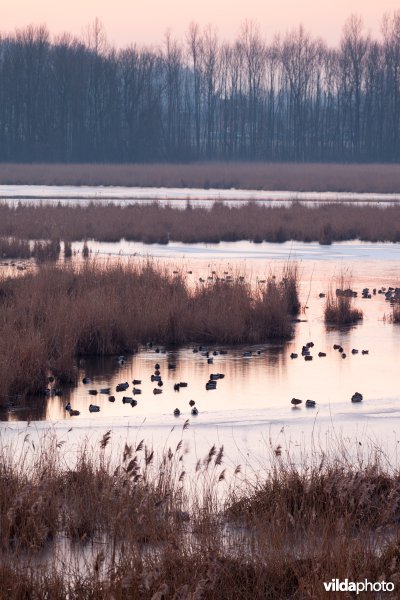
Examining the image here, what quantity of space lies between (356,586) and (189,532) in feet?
3.74

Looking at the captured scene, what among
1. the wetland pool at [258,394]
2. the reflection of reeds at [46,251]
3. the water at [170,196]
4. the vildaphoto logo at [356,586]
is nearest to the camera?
the vildaphoto logo at [356,586]

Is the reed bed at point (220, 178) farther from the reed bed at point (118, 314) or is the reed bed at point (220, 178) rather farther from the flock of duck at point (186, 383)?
the flock of duck at point (186, 383)

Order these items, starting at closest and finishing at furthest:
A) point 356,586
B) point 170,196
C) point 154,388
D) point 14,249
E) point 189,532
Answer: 1. point 356,586
2. point 189,532
3. point 154,388
4. point 14,249
5. point 170,196

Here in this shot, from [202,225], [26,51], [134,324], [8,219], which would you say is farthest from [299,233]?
[26,51]

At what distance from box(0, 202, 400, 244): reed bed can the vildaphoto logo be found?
22.0 meters

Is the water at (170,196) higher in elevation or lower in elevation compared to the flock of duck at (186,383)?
higher

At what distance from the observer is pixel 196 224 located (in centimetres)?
3062

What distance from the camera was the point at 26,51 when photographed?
87.2m

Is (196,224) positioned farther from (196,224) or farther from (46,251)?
(46,251)

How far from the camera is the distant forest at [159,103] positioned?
81.9 m

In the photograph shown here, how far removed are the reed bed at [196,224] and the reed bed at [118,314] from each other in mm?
10536

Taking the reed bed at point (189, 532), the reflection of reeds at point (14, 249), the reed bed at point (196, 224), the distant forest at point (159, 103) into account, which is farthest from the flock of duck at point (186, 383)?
the distant forest at point (159, 103)

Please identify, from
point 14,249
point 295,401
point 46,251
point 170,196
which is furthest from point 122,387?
point 170,196

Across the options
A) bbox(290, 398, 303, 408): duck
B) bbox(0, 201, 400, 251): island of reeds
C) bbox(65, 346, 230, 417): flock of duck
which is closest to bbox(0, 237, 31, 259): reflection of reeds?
bbox(0, 201, 400, 251): island of reeds
